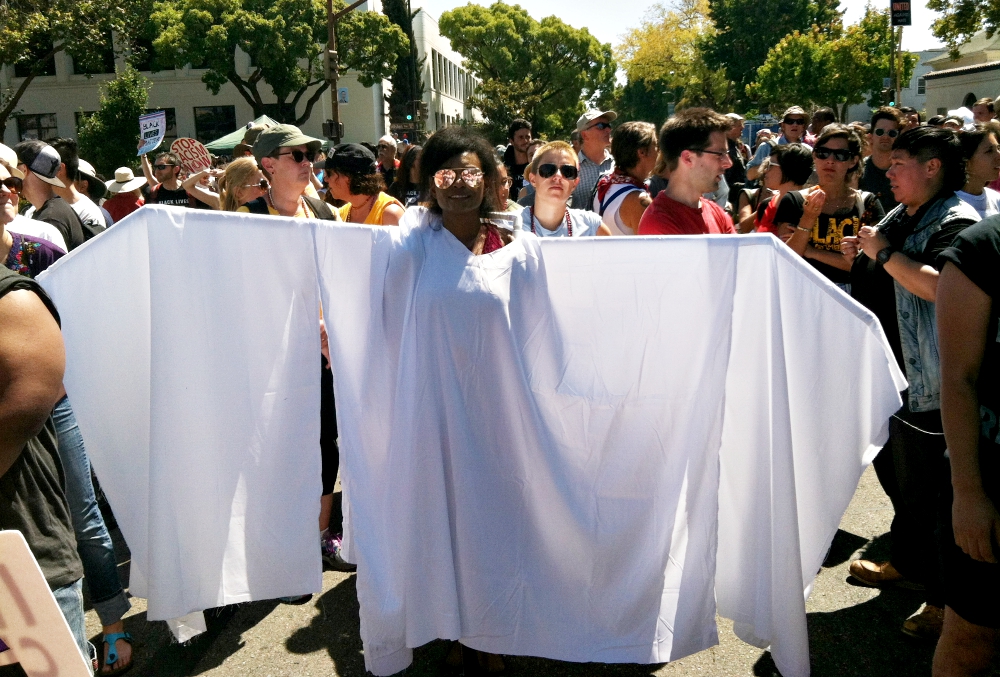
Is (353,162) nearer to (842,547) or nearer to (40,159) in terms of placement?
(40,159)

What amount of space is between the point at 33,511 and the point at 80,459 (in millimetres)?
1176

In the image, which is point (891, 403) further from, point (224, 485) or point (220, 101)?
point (220, 101)

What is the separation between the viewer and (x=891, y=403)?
9.02ft

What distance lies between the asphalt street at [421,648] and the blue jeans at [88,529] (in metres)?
0.30

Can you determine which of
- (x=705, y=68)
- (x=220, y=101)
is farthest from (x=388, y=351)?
(x=705, y=68)

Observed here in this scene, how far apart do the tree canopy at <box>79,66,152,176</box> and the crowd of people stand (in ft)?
105

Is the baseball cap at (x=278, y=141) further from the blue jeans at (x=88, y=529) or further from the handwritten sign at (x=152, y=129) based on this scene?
the handwritten sign at (x=152, y=129)

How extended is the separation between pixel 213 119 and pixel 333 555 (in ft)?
167

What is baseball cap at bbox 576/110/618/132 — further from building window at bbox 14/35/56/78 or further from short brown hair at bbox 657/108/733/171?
building window at bbox 14/35/56/78

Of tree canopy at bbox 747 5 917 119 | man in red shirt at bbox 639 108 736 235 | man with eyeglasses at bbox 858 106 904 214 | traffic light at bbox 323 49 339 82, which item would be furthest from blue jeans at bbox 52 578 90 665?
tree canopy at bbox 747 5 917 119

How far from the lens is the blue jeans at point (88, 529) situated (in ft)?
10.5

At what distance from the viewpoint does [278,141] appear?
4.29 meters

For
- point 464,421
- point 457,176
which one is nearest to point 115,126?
point 457,176

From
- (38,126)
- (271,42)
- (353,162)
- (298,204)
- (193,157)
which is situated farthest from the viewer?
(38,126)
